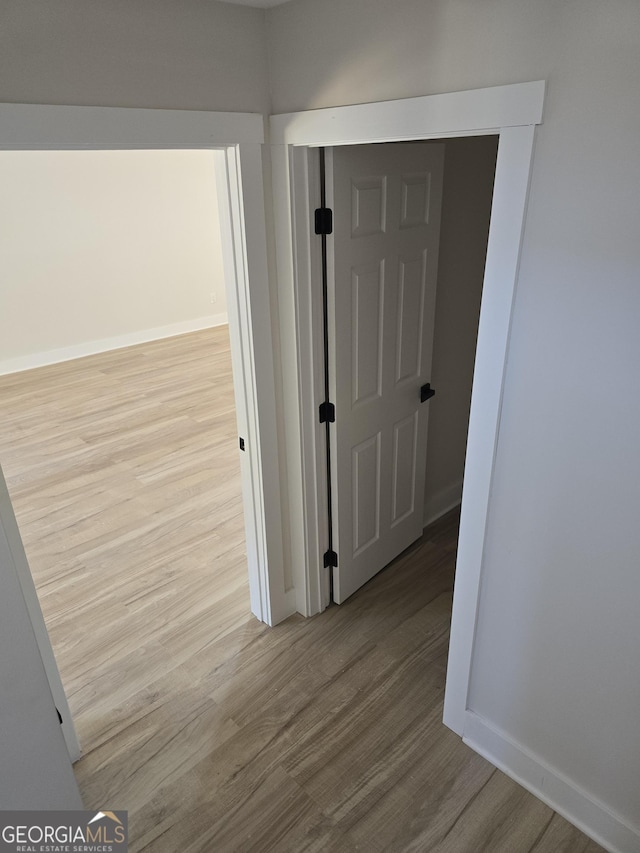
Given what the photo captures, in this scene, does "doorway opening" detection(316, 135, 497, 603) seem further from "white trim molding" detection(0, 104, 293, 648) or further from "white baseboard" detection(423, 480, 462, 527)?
"white trim molding" detection(0, 104, 293, 648)

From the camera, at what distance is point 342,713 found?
235cm

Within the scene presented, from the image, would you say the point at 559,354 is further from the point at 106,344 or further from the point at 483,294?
the point at 106,344

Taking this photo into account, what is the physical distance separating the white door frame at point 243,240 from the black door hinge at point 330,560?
9.0 inches

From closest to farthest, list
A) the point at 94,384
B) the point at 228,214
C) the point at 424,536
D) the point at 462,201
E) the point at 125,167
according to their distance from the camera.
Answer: the point at 228,214, the point at 462,201, the point at 424,536, the point at 94,384, the point at 125,167

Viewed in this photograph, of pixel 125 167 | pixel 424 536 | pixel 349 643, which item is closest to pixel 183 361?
pixel 125 167

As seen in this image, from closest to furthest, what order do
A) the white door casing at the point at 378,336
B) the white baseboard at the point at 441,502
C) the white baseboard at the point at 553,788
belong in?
the white baseboard at the point at 553,788
the white door casing at the point at 378,336
the white baseboard at the point at 441,502

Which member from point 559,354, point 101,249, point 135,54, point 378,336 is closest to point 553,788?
point 559,354

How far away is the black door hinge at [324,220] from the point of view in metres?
2.18

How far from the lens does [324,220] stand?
219cm

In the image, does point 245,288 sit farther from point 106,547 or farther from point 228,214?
point 106,547

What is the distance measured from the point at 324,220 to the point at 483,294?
0.81 m

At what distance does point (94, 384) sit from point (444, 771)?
192 inches

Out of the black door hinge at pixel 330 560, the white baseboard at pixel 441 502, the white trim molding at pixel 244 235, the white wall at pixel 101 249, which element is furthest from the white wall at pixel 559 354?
the white wall at pixel 101 249

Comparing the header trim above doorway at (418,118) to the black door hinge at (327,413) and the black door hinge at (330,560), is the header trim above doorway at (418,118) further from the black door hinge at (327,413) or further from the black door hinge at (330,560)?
the black door hinge at (330,560)
